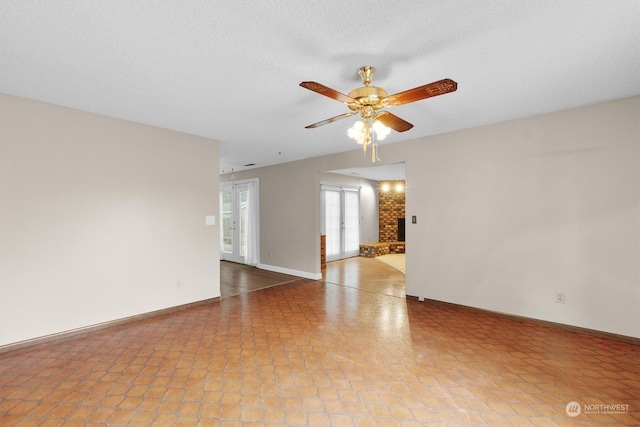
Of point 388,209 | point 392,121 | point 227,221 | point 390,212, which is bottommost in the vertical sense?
point 227,221

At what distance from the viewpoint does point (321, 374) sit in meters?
2.40

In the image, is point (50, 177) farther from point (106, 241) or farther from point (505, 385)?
point (505, 385)

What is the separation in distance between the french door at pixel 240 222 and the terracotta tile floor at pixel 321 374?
3.69m

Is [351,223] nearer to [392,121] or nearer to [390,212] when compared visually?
[390,212]

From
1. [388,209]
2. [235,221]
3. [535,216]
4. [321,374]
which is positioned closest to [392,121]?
[321,374]

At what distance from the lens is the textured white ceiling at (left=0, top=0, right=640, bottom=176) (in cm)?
166

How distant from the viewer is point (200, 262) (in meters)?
4.30

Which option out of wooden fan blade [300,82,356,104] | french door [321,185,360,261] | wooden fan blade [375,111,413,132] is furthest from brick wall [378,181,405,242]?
wooden fan blade [300,82,356,104]

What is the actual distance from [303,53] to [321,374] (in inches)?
97.7

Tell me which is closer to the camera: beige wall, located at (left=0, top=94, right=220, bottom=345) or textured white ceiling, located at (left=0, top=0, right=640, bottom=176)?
textured white ceiling, located at (left=0, top=0, right=640, bottom=176)

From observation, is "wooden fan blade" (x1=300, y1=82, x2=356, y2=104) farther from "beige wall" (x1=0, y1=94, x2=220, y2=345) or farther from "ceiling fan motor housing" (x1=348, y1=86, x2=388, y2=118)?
"beige wall" (x1=0, y1=94, x2=220, y2=345)

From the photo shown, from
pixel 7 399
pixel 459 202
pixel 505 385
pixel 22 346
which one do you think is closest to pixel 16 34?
pixel 7 399

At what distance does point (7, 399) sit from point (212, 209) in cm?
281

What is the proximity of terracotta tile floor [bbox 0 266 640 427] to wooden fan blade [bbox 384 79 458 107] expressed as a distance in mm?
2098
